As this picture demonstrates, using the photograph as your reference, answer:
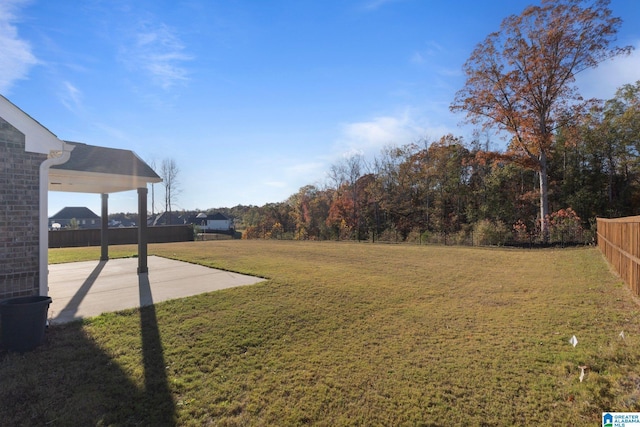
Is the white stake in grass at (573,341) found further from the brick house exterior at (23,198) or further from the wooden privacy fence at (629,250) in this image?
the brick house exterior at (23,198)

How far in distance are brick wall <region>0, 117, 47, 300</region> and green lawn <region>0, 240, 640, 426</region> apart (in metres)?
1.07

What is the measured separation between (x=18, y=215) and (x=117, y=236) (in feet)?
64.6

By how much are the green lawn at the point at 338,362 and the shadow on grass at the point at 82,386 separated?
16 mm

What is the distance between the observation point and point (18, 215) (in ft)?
14.8

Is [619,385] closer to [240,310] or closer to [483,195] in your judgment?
[240,310]

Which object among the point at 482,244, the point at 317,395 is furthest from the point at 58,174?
the point at 482,244

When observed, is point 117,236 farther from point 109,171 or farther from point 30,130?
point 30,130

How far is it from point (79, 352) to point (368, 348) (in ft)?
11.2

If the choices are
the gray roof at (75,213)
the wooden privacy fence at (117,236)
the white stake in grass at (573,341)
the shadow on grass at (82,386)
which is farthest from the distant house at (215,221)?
Result: the white stake in grass at (573,341)

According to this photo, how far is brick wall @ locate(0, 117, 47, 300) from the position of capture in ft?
14.4

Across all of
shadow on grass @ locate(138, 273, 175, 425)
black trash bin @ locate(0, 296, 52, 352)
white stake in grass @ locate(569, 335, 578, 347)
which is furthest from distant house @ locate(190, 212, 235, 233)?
white stake in grass @ locate(569, 335, 578, 347)

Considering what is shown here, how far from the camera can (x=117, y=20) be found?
6.66 metres

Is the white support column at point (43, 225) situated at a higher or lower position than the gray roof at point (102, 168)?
lower

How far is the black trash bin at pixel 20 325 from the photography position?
12.1 ft
